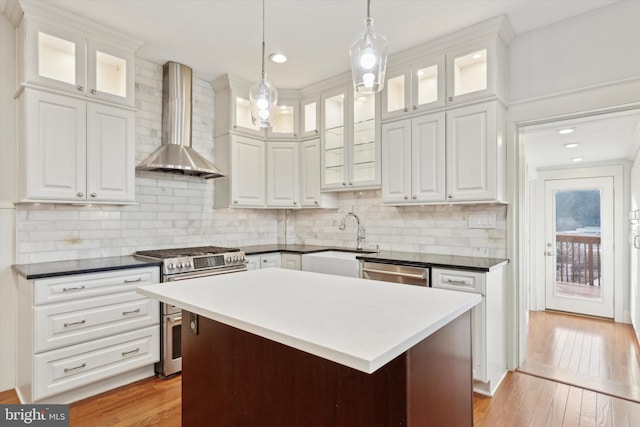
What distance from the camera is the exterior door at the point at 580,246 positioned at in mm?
4785

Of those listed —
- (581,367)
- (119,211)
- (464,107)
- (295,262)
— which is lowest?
(581,367)

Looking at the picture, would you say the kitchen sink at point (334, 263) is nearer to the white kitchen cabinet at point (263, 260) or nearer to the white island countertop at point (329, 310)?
the white kitchen cabinet at point (263, 260)

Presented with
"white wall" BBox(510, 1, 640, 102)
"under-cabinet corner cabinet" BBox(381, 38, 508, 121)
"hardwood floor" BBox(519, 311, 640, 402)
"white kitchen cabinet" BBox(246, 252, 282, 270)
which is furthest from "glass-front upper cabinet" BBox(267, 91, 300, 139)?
"hardwood floor" BBox(519, 311, 640, 402)

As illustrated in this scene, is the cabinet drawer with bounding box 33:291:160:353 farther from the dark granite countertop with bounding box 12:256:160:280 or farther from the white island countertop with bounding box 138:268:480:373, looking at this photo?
the white island countertop with bounding box 138:268:480:373

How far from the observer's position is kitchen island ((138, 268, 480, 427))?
1076 millimetres

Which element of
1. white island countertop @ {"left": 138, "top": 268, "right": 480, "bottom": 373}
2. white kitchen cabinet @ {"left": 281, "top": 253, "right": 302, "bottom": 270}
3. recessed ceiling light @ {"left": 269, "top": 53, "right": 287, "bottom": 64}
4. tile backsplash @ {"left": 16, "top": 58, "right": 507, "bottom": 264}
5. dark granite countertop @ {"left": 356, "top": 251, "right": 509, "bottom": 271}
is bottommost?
white kitchen cabinet @ {"left": 281, "top": 253, "right": 302, "bottom": 270}

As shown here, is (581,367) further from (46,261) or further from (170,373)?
(46,261)

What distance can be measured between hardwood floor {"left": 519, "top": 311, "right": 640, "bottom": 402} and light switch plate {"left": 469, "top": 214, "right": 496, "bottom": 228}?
1.25m

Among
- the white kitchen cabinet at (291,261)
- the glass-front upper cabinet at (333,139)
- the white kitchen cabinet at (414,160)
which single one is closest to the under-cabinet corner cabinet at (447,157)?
the white kitchen cabinet at (414,160)

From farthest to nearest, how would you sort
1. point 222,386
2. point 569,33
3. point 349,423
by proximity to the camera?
point 569,33, point 222,386, point 349,423

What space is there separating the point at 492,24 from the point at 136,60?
315 cm

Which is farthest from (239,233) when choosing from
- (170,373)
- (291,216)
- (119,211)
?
(170,373)

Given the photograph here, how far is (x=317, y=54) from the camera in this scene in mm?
3344

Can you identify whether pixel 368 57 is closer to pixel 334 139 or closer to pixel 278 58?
pixel 278 58
